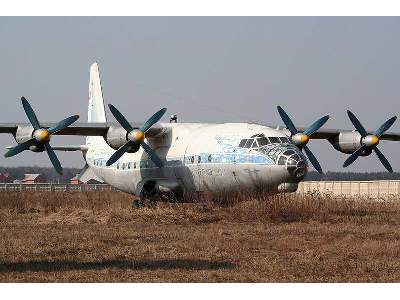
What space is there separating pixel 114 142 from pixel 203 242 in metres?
13.6

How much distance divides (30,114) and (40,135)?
1.31 meters

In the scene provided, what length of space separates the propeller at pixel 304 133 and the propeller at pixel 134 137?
17.7 feet

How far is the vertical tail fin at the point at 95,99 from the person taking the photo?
41.0 metres

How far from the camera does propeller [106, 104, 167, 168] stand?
27.7m

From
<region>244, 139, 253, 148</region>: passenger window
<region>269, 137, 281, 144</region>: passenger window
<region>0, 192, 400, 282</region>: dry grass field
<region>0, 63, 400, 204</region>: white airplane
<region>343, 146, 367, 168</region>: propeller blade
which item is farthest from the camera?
<region>343, 146, 367, 168</region>: propeller blade

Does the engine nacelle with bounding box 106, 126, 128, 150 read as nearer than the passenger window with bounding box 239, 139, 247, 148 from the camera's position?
No

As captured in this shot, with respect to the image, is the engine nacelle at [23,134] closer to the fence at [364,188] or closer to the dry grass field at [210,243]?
the dry grass field at [210,243]

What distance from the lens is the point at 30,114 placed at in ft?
87.9

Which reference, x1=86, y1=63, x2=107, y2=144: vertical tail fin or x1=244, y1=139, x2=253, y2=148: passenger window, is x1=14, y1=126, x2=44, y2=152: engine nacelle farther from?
x1=86, y1=63, x2=107, y2=144: vertical tail fin

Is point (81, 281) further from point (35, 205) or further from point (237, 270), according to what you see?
point (35, 205)

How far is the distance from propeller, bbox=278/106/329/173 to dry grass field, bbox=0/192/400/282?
3213 mm

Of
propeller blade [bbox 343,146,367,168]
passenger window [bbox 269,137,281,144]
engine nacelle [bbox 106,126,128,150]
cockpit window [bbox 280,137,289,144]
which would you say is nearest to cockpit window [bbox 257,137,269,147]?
passenger window [bbox 269,137,281,144]

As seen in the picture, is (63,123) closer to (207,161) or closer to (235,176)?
(207,161)

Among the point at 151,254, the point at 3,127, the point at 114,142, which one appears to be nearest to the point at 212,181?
the point at 114,142
